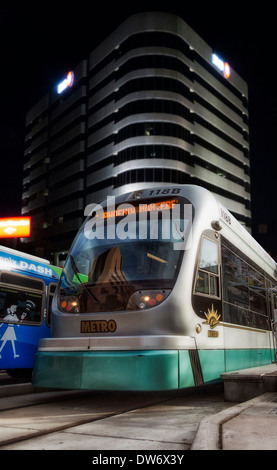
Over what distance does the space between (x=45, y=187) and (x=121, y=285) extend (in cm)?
8020

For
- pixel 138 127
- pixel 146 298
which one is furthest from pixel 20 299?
pixel 138 127

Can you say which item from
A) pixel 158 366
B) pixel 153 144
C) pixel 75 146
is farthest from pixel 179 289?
pixel 75 146

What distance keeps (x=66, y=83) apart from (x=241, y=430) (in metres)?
82.5

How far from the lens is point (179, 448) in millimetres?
4148

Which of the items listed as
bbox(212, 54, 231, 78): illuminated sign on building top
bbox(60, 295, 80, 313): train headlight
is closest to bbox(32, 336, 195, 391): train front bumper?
bbox(60, 295, 80, 313): train headlight

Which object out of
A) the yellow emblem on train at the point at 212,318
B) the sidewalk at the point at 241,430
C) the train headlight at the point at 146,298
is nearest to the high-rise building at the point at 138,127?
the yellow emblem on train at the point at 212,318

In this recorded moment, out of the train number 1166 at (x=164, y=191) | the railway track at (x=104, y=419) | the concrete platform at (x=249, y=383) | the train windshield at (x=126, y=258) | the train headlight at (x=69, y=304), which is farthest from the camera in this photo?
the train number 1166 at (x=164, y=191)

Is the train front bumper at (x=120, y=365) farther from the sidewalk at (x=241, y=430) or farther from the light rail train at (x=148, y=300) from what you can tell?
the sidewalk at (x=241, y=430)

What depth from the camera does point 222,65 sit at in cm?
7712

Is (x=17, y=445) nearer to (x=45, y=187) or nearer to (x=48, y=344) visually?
(x=48, y=344)

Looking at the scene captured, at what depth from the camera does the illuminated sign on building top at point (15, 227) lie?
36.3 m

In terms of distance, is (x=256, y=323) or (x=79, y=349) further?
(x=256, y=323)

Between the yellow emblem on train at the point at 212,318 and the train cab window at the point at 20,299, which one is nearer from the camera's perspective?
the yellow emblem on train at the point at 212,318

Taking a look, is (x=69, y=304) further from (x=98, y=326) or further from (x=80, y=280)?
(x=98, y=326)
